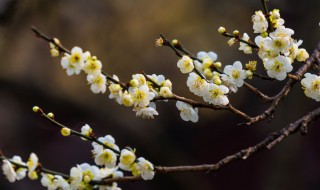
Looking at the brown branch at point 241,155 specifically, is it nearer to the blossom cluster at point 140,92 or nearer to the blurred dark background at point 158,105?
the blossom cluster at point 140,92

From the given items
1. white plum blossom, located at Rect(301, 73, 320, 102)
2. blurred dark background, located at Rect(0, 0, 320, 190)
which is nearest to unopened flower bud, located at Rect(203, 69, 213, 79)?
white plum blossom, located at Rect(301, 73, 320, 102)

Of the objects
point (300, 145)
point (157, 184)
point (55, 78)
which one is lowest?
point (157, 184)

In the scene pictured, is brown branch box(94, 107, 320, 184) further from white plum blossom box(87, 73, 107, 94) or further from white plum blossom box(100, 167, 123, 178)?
white plum blossom box(87, 73, 107, 94)

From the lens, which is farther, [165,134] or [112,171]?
[165,134]

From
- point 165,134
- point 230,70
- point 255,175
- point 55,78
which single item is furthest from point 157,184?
point 230,70

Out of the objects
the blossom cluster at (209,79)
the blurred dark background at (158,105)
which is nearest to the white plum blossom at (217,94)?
the blossom cluster at (209,79)

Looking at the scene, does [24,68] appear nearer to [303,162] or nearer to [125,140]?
[125,140]

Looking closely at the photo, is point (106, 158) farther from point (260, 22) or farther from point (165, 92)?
point (260, 22)
